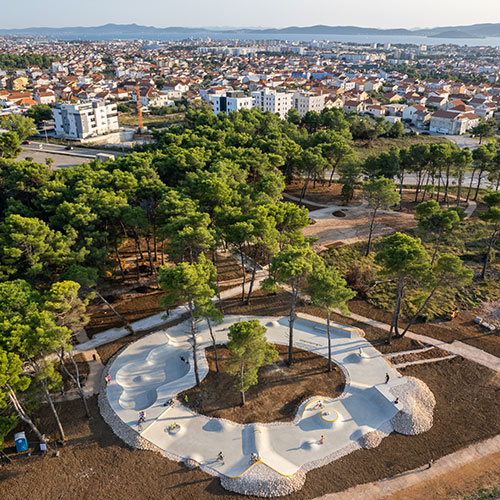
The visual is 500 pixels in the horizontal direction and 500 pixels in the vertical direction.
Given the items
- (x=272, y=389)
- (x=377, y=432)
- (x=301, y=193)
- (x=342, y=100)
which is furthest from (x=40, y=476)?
(x=342, y=100)

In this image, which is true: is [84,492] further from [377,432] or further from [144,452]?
[377,432]

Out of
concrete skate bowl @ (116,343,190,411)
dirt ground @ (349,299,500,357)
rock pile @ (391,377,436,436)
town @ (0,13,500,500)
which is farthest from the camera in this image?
dirt ground @ (349,299,500,357)

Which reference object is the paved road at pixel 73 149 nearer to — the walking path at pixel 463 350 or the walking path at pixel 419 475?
the walking path at pixel 463 350

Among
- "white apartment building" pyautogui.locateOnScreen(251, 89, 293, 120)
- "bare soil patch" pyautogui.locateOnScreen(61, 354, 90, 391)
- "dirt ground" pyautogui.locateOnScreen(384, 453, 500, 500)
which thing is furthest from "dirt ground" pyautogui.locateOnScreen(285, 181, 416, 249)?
"white apartment building" pyautogui.locateOnScreen(251, 89, 293, 120)

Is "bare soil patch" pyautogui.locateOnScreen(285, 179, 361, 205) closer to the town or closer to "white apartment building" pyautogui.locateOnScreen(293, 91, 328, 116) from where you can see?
the town

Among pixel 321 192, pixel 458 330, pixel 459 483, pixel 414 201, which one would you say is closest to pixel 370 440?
pixel 459 483
